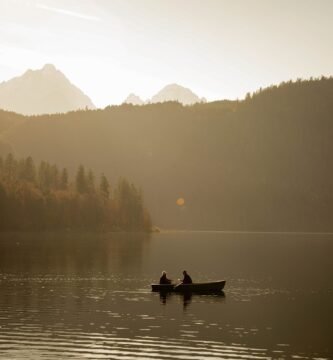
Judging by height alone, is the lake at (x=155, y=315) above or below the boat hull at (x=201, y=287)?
below

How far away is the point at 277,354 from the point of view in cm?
4756

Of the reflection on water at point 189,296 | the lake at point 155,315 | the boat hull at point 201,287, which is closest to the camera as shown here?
the lake at point 155,315

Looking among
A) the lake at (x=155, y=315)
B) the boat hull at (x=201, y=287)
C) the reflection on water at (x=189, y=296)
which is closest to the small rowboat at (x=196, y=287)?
the boat hull at (x=201, y=287)

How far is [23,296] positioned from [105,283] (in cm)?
1957

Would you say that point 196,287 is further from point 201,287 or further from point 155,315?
point 155,315

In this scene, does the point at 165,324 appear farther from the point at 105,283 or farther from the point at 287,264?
the point at 287,264

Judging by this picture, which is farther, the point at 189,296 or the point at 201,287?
the point at 201,287

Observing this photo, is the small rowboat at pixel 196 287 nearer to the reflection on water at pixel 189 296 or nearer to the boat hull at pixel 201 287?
the boat hull at pixel 201 287

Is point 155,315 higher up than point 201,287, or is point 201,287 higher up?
point 201,287

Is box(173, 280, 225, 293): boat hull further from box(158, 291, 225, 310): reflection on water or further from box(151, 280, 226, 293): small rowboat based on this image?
box(158, 291, 225, 310): reflection on water

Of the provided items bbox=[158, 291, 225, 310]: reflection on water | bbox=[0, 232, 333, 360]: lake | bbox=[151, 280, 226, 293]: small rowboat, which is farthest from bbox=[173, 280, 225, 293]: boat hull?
bbox=[0, 232, 333, 360]: lake

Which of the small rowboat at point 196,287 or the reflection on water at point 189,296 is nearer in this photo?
the reflection on water at point 189,296

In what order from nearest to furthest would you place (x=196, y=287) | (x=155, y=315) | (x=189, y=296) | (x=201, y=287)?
(x=155, y=315) → (x=189, y=296) → (x=196, y=287) → (x=201, y=287)

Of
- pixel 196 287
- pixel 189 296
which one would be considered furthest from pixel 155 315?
pixel 196 287
